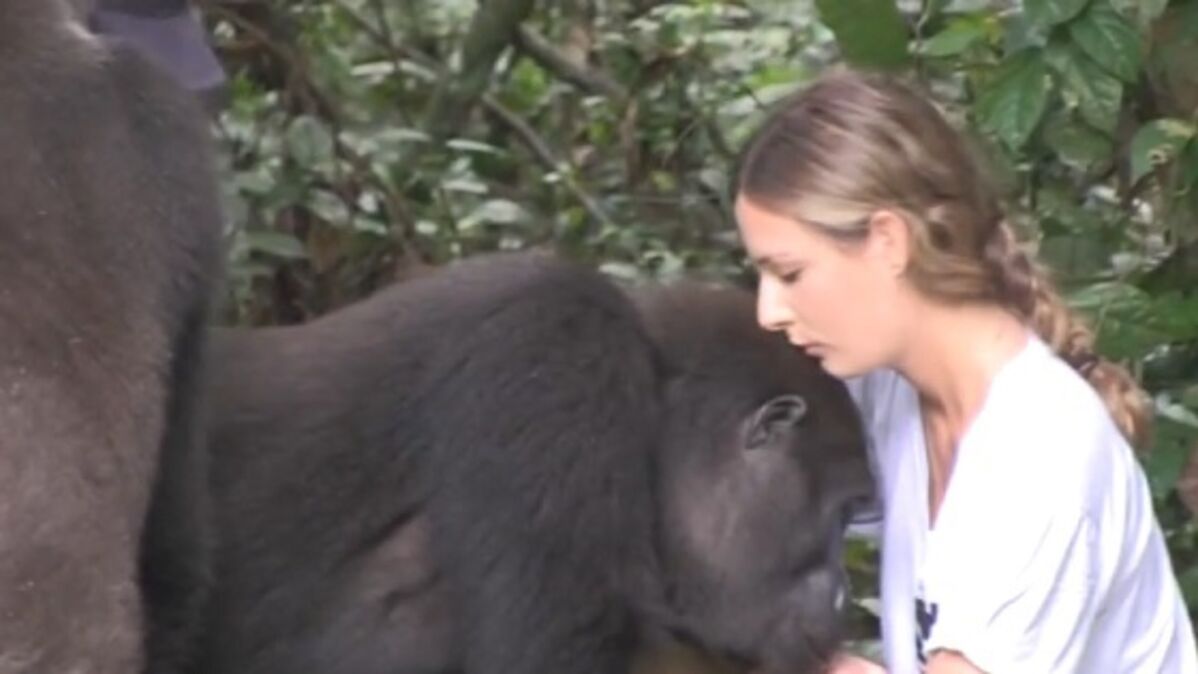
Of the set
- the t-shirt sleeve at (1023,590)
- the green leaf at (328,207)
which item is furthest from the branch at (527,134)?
the t-shirt sleeve at (1023,590)

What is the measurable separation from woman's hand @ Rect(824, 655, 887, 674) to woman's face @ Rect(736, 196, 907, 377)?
1.35 ft

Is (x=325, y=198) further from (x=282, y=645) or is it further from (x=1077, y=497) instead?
(x=1077, y=497)

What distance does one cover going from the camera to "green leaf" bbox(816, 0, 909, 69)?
352cm

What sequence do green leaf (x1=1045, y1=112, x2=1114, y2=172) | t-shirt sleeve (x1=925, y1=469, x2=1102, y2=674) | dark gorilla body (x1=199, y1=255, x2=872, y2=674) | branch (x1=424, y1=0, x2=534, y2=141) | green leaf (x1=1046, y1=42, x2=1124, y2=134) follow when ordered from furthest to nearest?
1. branch (x1=424, y1=0, x2=534, y2=141)
2. green leaf (x1=1045, y1=112, x2=1114, y2=172)
3. green leaf (x1=1046, y1=42, x2=1124, y2=134)
4. dark gorilla body (x1=199, y1=255, x2=872, y2=674)
5. t-shirt sleeve (x1=925, y1=469, x2=1102, y2=674)

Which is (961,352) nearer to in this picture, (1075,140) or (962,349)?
(962,349)

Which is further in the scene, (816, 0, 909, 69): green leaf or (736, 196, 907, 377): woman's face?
(816, 0, 909, 69): green leaf

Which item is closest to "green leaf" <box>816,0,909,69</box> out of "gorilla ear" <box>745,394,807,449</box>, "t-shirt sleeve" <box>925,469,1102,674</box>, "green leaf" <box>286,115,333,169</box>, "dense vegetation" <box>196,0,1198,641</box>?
"dense vegetation" <box>196,0,1198,641</box>

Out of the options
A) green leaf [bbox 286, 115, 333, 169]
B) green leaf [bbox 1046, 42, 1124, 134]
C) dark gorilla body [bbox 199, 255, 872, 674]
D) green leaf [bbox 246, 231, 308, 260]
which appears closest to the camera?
dark gorilla body [bbox 199, 255, 872, 674]

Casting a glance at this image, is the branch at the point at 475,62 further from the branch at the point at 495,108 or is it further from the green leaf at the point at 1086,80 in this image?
the green leaf at the point at 1086,80

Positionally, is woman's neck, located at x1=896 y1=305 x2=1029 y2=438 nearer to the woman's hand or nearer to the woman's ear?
the woman's ear

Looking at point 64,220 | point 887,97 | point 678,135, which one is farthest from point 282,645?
point 678,135

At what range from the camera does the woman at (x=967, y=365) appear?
280 centimetres

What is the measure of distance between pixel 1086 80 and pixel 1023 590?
2.82 ft

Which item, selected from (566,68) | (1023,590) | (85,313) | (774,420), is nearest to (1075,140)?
(774,420)
